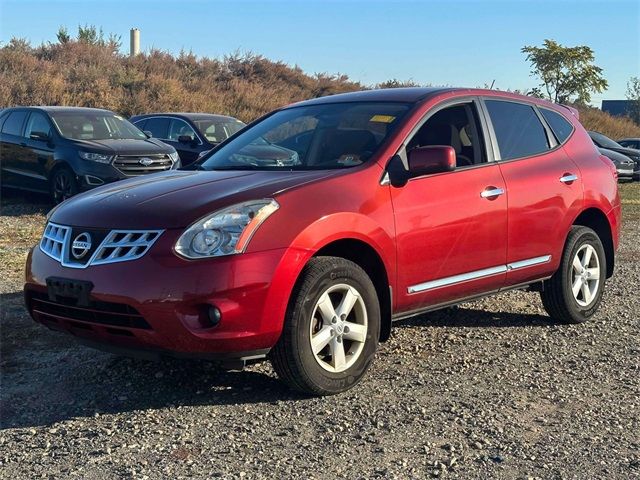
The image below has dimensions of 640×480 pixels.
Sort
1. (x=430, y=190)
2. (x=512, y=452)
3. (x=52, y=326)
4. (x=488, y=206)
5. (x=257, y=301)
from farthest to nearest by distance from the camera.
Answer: (x=488, y=206) → (x=430, y=190) → (x=52, y=326) → (x=257, y=301) → (x=512, y=452)

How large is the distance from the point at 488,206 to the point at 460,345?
39.7 inches

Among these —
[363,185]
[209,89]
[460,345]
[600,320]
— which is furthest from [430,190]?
[209,89]

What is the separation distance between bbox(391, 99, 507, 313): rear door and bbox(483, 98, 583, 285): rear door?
14 cm

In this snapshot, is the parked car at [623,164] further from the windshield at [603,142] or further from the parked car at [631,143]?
the parked car at [631,143]

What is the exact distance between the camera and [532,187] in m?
5.44

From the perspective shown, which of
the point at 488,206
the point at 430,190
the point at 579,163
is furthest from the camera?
the point at 579,163

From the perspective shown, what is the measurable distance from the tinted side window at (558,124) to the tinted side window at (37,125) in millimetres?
8561

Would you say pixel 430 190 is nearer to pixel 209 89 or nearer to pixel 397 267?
pixel 397 267

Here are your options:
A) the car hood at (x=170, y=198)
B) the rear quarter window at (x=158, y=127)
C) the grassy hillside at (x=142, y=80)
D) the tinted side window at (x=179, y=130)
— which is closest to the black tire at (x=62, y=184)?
the tinted side window at (x=179, y=130)

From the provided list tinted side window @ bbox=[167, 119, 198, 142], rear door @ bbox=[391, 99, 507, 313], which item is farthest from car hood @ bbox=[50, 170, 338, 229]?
tinted side window @ bbox=[167, 119, 198, 142]

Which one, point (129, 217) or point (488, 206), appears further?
point (488, 206)

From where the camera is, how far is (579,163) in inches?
235

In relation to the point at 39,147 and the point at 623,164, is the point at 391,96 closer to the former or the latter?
the point at 39,147

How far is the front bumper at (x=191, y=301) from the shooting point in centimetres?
374
